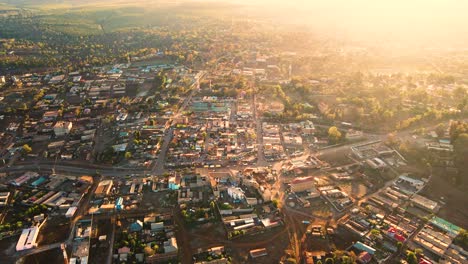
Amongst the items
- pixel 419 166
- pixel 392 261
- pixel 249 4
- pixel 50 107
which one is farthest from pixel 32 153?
pixel 249 4

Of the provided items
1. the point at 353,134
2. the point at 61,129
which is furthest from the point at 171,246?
the point at 353,134

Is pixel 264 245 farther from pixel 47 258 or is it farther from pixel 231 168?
pixel 47 258

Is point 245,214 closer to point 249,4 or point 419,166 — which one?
point 419,166

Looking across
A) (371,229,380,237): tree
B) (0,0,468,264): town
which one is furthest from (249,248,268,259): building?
(371,229,380,237): tree

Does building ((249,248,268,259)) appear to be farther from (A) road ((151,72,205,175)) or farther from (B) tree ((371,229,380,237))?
(A) road ((151,72,205,175))

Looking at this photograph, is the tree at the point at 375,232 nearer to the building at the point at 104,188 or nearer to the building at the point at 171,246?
the building at the point at 171,246

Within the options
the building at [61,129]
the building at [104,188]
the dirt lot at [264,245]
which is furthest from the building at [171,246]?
the building at [61,129]
